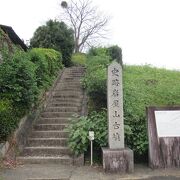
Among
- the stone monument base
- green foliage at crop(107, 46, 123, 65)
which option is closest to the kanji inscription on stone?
the stone monument base

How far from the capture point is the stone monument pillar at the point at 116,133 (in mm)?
8672

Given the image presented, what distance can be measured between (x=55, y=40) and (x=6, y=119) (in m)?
15.5

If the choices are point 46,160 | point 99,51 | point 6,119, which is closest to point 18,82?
point 6,119

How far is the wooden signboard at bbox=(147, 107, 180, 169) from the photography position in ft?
29.8

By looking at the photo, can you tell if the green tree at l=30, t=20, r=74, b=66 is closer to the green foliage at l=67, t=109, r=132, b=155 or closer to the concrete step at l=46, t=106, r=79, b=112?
the concrete step at l=46, t=106, r=79, b=112

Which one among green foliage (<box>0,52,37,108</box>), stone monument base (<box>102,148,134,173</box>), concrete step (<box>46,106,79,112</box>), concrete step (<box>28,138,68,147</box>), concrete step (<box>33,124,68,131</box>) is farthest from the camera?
concrete step (<box>46,106,79,112</box>)

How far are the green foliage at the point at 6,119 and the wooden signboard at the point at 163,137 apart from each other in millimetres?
3698

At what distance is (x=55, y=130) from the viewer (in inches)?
457

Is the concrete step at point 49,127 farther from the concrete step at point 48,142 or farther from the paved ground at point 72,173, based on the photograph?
the paved ground at point 72,173

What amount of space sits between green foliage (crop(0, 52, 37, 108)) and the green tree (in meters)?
13.1

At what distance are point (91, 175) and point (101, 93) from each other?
147 inches

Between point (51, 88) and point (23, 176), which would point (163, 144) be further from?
point (51, 88)

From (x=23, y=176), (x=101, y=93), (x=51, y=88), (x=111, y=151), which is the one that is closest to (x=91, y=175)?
(x=111, y=151)

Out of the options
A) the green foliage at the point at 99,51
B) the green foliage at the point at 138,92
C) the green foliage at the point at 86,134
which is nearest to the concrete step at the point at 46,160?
the green foliage at the point at 86,134
